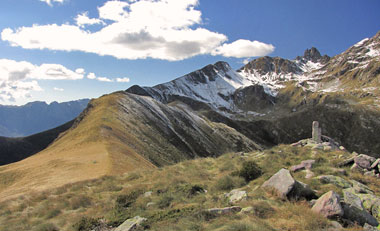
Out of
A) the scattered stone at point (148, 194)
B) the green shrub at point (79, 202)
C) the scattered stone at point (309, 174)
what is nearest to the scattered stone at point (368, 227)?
the scattered stone at point (309, 174)

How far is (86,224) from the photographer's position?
11070 millimetres

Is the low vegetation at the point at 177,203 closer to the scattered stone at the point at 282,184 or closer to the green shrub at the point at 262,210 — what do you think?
the green shrub at the point at 262,210

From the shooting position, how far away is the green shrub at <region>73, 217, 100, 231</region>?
1093 centimetres

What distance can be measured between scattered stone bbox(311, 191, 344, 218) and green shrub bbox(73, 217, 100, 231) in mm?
9400

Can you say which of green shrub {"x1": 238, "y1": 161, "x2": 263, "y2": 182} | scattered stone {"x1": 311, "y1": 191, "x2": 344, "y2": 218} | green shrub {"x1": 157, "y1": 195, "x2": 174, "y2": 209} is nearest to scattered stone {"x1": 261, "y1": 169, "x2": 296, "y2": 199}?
scattered stone {"x1": 311, "y1": 191, "x2": 344, "y2": 218}

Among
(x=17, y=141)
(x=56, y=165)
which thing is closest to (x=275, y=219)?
(x=56, y=165)

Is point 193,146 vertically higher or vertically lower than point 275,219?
lower

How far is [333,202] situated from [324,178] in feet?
14.3

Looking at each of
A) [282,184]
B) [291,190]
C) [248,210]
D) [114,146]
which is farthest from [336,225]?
[114,146]

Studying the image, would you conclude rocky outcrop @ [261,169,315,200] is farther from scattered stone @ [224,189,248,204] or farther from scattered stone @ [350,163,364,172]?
scattered stone @ [350,163,364,172]

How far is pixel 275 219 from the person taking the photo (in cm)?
912

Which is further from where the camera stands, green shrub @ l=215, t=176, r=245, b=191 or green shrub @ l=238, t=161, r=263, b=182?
green shrub @ l=238, t=161, r=263, b=182

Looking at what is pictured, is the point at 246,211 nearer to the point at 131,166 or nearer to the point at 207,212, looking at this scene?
the point at 207,212

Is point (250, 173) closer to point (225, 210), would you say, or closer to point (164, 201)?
point (164, 201)
